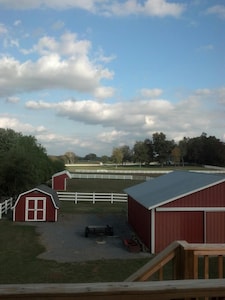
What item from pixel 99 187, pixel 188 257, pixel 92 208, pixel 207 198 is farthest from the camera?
pixel 99 187

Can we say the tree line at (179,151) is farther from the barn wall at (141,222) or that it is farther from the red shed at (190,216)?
the red shed at (190,216)

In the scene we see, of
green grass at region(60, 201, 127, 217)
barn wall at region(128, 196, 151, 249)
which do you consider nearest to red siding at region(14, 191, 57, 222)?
green grass at region(60, 201, 127, 217)

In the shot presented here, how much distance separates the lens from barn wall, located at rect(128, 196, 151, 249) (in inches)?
705

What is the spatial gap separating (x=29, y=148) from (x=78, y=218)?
28.0 metres

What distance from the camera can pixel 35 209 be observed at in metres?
26.2

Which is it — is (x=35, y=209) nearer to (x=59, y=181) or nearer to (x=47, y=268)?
(x=47, y=268)

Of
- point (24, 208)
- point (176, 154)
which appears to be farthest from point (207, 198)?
point (176, 154)

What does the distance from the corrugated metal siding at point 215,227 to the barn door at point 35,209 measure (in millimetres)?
12640

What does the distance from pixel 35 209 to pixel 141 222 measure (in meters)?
9.20

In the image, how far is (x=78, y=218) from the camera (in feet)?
90.0

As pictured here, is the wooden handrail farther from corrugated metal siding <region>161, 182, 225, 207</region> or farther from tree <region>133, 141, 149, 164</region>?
tree <region>133, 141, 149, 164</region>

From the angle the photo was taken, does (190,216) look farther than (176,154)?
No

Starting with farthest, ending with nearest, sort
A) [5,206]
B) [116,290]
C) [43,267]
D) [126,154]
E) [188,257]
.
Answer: [126,154]
[5,206]
[43,267]
[188,257]
[116,290]

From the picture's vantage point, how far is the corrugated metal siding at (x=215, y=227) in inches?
675
